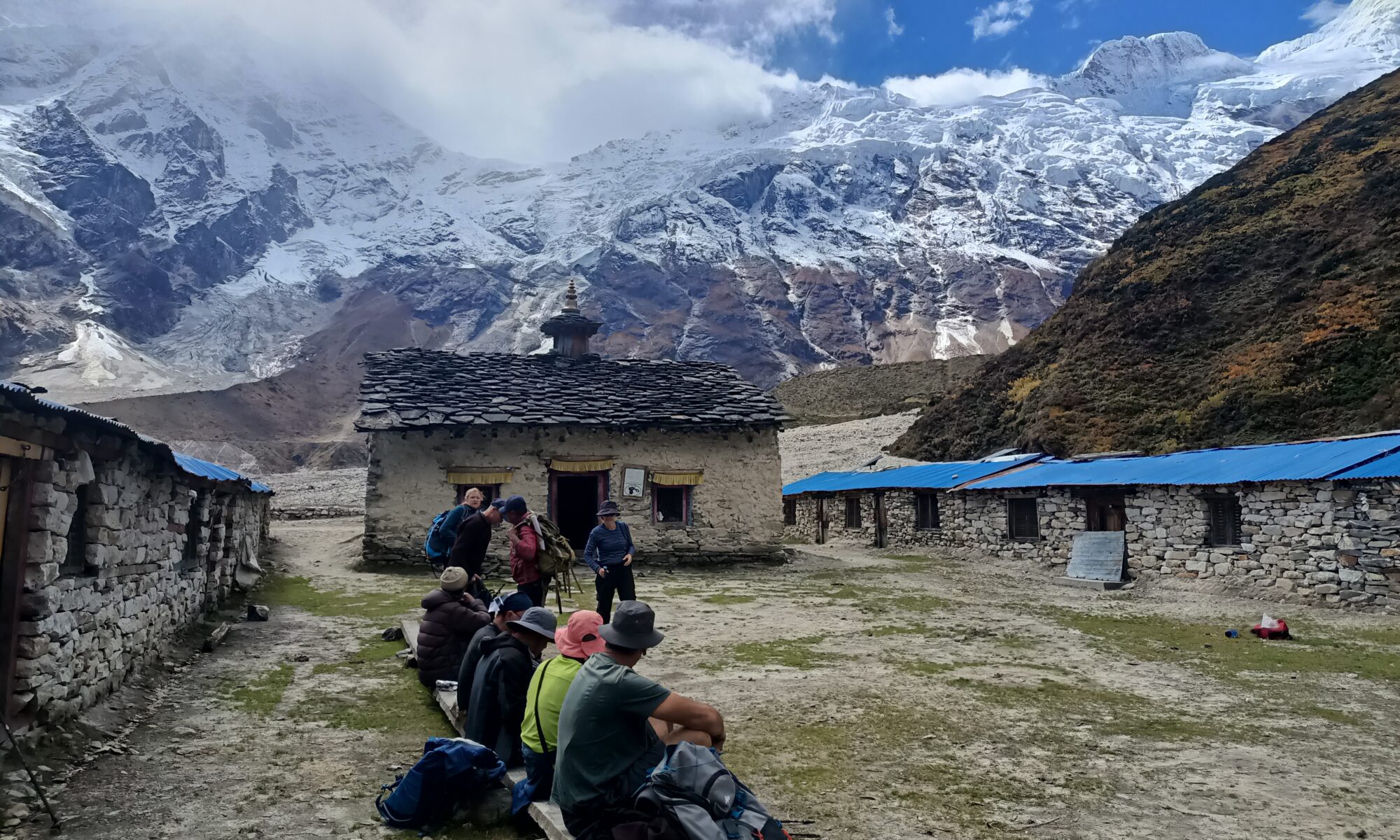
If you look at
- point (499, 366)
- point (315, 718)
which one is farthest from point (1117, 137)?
point (315, 718)

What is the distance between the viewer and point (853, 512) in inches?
909

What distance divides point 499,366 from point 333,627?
34.1 ft

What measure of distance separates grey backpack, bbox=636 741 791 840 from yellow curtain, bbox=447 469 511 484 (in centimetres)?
1341

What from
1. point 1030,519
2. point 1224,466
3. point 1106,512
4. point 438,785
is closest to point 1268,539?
point 1224,466

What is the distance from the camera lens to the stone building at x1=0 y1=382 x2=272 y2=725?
488 cm

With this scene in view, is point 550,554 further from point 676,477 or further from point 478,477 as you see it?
point 676,477

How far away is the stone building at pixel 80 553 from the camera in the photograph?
4.88 meters

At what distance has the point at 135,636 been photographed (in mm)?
6789

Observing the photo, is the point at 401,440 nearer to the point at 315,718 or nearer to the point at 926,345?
the point at 315,718

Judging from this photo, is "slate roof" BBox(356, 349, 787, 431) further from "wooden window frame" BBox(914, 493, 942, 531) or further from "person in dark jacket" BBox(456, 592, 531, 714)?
"person in dark jacket" BBox(456, 592, 531, 714)

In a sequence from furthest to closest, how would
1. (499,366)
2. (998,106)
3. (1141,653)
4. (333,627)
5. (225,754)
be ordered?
1. (998,106)
2. (499,366)
3. (333,627)
4. (1141,653)
5. (225,754)

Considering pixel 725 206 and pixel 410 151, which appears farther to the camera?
pixel 410 151

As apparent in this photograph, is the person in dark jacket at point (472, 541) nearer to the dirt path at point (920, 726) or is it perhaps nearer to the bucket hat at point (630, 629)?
the dirt path at point (920, 726)

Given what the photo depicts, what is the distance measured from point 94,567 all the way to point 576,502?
1312 centimetres
